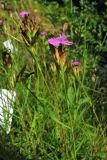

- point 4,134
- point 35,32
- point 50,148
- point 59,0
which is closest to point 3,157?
point 4,134

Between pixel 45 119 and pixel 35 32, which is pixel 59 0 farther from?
pixel 35 32

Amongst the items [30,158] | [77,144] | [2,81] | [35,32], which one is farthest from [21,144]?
[35,32]

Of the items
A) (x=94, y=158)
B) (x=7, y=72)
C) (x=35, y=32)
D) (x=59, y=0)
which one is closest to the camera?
(x=35, y=32)

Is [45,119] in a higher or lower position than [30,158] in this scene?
higher

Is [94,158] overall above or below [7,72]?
below

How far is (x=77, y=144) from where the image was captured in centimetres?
183

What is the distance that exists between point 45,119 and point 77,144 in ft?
0.59

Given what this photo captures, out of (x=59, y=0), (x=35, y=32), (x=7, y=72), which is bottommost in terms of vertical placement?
(x=59, y=0)

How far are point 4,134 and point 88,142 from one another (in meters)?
0.36

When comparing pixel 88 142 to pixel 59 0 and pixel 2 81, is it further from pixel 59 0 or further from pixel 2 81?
pixel 59 0

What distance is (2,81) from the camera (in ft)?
7.38

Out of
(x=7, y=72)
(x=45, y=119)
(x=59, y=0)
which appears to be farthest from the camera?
(x=59, y=0)

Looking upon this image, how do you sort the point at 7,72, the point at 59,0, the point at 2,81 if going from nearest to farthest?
1. the point at 7,72
2. the point at 2,81
3. the point at 59,0

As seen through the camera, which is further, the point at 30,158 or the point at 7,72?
the point at 30,158
